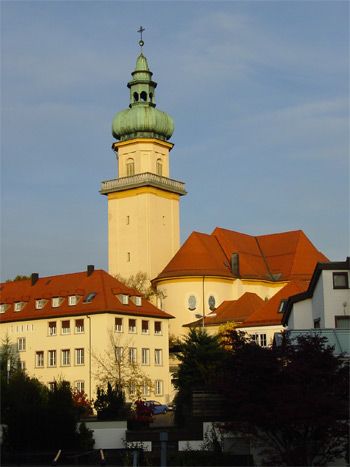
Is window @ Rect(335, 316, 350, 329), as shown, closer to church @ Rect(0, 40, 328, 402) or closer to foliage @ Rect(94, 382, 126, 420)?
foliage @ Rect(94, 382, 126, 420)

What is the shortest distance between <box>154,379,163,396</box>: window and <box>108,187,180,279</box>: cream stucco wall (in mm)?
18969

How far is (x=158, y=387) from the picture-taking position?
269 ft

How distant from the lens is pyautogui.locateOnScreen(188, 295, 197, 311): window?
9538cm

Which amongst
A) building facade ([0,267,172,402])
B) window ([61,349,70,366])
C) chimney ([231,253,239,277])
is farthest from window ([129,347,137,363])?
chimney ([231,253,239,277])

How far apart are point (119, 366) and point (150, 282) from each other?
2435 cm

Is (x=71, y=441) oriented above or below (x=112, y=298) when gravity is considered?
below

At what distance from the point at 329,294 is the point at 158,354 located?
42.5 meters

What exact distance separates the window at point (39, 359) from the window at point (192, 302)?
18981 mm

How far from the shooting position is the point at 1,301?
87.7 meters

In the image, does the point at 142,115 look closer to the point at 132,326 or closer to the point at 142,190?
the point at 142,190

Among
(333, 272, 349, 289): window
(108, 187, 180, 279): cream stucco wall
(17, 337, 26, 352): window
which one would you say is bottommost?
(17, 337, 26, 352): window

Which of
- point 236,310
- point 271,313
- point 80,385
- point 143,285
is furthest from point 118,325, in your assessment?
point 143,285

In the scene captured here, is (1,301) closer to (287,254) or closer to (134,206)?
(134,206)

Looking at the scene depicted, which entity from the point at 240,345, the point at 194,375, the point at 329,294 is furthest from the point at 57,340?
the point at 240,345
